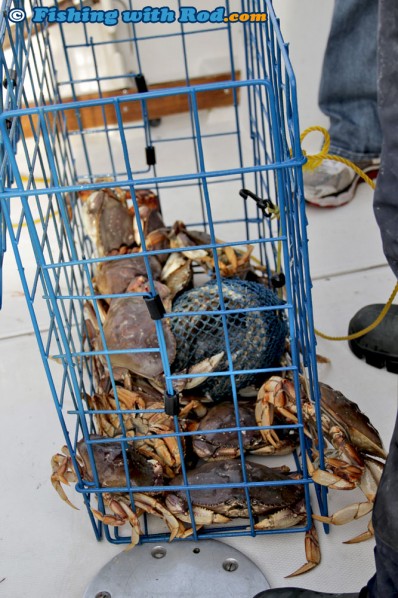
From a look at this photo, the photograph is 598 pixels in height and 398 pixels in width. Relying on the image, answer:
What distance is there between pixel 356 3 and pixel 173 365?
125cm

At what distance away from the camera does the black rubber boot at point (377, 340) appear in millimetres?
1603

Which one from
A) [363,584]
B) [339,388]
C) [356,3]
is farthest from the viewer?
[356,3]

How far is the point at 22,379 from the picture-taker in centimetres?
172

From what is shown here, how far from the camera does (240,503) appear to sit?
1.24 metres

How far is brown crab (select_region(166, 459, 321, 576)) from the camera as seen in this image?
1.24 m

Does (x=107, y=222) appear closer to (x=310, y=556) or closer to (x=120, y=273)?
(x=120, y=273)

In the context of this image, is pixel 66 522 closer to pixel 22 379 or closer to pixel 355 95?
pixel 22 379

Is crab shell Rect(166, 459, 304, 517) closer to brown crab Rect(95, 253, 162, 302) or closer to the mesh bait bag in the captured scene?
the mesh bait bag

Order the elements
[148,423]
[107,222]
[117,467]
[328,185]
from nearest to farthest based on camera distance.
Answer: [117,467]
[148,423]
[107,222]
[328,185]

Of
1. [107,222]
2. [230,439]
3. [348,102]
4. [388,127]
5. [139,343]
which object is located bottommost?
[230,439]

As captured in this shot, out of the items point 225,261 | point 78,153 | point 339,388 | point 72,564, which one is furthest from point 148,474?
point 78,153

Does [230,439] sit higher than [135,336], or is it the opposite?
[135,336]

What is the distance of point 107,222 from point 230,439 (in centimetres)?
71

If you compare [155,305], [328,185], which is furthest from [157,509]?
[328,185]
